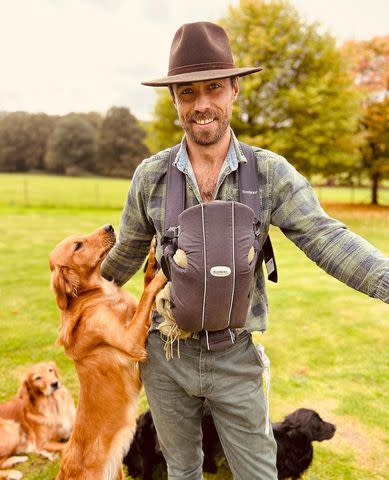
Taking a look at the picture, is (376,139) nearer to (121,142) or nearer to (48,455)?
(48,455)

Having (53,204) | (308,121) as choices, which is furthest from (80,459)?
(53,204)

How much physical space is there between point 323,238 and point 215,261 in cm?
53

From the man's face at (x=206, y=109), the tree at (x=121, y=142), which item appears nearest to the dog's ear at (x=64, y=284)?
the man's face at (x=206, y=109)

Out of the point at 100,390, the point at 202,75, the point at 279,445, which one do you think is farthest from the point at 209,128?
the point at 279,445

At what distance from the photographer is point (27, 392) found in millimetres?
4566

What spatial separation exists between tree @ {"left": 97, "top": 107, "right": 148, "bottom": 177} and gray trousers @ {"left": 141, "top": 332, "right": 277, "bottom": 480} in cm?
5053

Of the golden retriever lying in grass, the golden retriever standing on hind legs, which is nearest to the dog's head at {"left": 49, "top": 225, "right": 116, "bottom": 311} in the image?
the golden retriever standing on hind legs

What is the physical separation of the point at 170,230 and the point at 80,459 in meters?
1.89

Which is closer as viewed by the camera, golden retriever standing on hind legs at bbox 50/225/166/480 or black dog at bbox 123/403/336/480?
golden retriever standing on hind legs at bbox 50/225/166/480

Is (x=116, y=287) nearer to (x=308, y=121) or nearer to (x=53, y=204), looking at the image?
(x=308, y=121)

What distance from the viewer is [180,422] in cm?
250

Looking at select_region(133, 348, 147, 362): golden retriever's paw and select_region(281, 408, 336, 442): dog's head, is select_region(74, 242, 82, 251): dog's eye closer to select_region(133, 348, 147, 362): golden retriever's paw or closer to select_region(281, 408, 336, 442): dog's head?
select_region(133, 348, 147, 362): golden retriever's paw

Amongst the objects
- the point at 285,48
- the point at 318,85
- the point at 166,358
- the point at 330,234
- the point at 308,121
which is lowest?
the point at 166,358

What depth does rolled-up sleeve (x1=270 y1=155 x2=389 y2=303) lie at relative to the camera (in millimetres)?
1904
